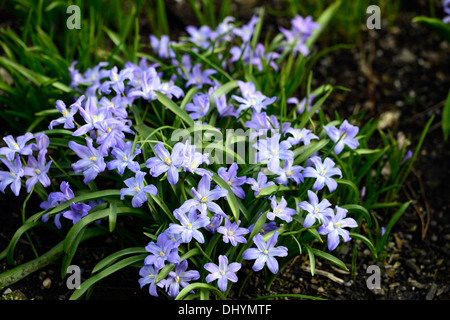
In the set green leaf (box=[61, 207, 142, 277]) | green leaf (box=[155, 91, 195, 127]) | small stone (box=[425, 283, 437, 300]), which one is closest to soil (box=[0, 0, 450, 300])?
small stone (box=[425, 283, 437, 300])

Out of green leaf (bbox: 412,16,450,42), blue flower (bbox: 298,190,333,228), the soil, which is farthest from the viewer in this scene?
green leaf (bbox: 412,16,450,42)

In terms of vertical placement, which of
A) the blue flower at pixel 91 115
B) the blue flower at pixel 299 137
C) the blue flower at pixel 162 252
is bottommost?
the blue flower at pixel 162 252

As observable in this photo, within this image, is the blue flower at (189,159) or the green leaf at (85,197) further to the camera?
the green leaf at (85,197)

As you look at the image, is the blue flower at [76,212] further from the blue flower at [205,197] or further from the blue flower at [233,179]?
the blue flower at [233,179]

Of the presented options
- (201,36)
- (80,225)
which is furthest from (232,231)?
(201,36)

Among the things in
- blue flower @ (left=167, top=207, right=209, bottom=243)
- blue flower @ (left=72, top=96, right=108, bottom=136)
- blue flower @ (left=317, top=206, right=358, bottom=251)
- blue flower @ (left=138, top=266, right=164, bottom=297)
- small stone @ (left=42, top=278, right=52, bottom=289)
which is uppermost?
blue flower @ (left=72, top=96, right=108, bottom=136)

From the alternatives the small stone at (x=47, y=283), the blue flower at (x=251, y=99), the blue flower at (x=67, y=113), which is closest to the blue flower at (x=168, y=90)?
the blue flower at (x=251, y=99)

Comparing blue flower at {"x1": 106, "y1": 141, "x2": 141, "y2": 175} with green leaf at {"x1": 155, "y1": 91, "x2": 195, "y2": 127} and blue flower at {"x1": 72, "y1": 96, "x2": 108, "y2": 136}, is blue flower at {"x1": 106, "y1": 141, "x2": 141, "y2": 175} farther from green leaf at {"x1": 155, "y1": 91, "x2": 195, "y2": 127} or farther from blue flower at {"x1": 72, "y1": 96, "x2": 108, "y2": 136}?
green leaf at {"x1": 155, "y1": 91, "x2": 195, "y2": 127}
